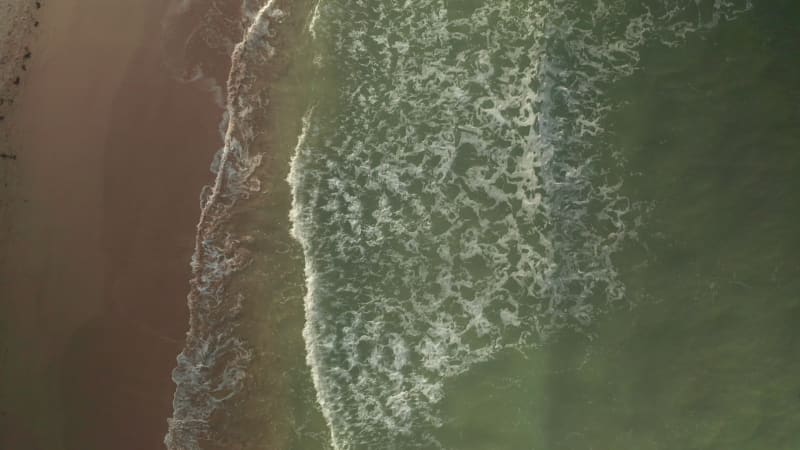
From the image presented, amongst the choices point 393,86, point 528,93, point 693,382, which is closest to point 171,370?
point 393,86

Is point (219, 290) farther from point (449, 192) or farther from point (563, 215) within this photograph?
point (563, 215)

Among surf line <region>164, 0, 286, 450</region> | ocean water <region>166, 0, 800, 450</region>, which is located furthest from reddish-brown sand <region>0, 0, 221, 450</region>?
ocean water <region>166, 0, 800, 450</region>

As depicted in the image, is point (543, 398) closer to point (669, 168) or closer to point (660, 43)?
point (669, 168)

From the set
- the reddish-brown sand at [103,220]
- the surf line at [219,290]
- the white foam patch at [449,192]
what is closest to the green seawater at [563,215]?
the white foam patch at [449,192]

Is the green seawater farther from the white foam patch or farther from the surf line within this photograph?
the surf line

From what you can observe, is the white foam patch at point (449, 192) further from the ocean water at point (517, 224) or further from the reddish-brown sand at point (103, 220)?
the reddish-brown sand at point (103, 220)
